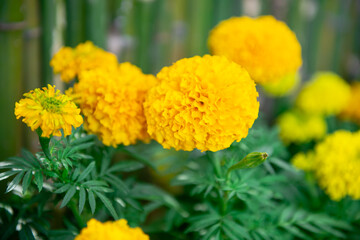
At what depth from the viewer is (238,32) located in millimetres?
1263

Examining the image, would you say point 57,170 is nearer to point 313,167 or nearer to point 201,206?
point 201,206

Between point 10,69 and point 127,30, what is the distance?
0.62 m

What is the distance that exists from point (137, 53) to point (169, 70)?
3.18 ft

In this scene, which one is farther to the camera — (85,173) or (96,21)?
(96,21)

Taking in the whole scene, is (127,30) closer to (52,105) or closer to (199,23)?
(199,23)

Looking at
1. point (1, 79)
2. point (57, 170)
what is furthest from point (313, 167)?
point (1, 79)

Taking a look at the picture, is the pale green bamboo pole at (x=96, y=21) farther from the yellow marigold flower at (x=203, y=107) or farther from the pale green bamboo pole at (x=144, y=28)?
the yellow marigold flower at (x=203, y=107)

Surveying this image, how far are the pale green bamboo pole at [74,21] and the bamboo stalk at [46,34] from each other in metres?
0.07

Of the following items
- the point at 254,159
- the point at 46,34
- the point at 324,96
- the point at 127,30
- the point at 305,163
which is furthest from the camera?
the point at 324,96

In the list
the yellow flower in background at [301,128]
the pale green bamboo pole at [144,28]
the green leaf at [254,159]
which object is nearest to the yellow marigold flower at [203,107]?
the green leaf at [254,159]

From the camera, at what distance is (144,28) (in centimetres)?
187

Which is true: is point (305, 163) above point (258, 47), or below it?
below

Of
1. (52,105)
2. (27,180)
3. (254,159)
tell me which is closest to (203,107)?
(254,159)

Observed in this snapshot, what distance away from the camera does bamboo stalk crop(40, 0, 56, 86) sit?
1524 millimetres
